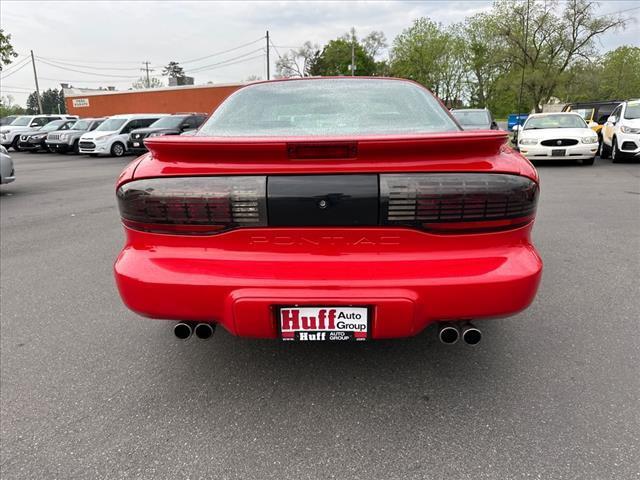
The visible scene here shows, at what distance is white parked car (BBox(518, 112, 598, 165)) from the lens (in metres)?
11.6

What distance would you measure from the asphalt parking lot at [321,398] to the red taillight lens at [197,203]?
3.00 ft

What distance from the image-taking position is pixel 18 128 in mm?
25328

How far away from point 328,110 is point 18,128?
92.5 feet

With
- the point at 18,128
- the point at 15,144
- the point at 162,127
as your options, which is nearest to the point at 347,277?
the point at 162,127

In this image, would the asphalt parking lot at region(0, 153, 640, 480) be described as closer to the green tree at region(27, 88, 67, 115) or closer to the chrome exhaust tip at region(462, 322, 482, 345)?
the chrome exhaust tip at region(462, 322, 482, 345)

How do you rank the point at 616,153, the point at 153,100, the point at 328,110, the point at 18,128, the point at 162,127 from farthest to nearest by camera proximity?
the point at 153,100
the point at 18,128
the point at 162,127
the point at 616,153
the point at 328,110

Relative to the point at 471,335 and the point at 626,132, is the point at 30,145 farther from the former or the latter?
the point at 471,335

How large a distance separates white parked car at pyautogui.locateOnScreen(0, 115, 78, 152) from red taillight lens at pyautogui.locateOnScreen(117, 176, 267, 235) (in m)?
26.4

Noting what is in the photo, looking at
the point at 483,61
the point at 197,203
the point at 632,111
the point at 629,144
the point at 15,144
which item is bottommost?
the point at 15,144

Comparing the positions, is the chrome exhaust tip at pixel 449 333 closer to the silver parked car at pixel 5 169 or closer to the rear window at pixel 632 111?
the silver parked car at pixel 5 169

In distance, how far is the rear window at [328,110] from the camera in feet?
8.66

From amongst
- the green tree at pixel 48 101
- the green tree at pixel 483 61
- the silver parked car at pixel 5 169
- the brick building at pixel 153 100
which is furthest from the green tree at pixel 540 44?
the green tree at pixel 48 101

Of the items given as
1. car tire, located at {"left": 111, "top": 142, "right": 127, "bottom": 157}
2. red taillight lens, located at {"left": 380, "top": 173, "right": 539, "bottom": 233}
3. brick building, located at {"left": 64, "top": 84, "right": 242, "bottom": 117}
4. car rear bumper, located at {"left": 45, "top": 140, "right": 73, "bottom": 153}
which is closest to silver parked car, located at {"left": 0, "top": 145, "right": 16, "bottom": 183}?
red taillight lens, located at {"left": 380, "top": 173, "right": 539, "bottom": 233}

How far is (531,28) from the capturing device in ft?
143
